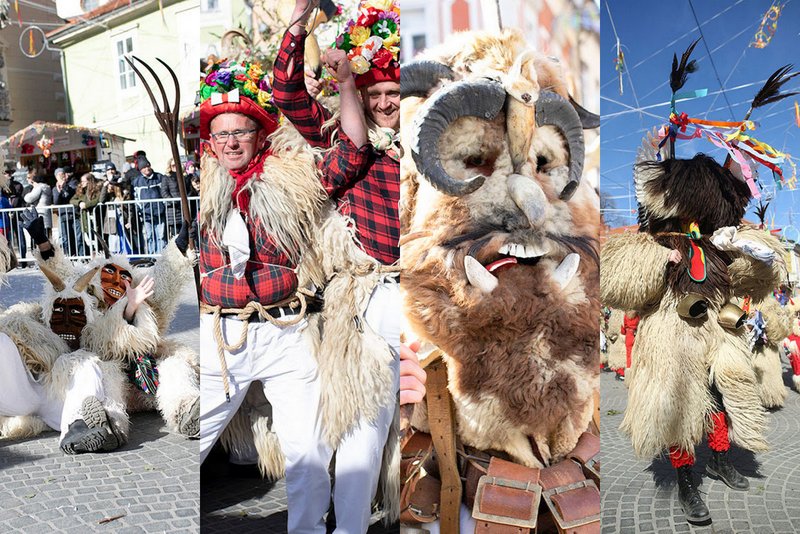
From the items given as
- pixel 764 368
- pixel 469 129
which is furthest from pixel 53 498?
pixel 764 368

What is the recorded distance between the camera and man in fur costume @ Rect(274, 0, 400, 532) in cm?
220

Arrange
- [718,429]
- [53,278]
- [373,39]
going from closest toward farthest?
[373,39] < [718,429] < [53,278]

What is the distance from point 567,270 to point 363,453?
33.2 inches

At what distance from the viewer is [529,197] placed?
84.8 inches

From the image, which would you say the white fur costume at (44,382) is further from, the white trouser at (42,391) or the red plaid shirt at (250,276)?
the red plaid shirt at (250,276)

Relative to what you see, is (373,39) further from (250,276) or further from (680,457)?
(680,457)

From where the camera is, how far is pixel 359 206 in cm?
230

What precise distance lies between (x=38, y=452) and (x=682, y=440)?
323cm

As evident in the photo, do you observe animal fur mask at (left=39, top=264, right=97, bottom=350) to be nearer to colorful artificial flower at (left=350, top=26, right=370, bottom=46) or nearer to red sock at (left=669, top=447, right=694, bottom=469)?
colorful artificial flower at (left=350, top=26, right=370, bottom=46)

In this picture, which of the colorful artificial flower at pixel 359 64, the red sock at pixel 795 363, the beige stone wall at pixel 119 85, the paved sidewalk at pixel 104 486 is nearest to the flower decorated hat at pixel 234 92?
the colorful artificial flower at pixel 359 64

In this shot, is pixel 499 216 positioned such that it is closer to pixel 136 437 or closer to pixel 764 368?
pixel 136 437

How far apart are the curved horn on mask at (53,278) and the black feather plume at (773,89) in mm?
3823

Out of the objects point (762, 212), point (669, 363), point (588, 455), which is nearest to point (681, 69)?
point (762, 212)

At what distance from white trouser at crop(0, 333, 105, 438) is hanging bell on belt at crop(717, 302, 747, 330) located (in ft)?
10.6
